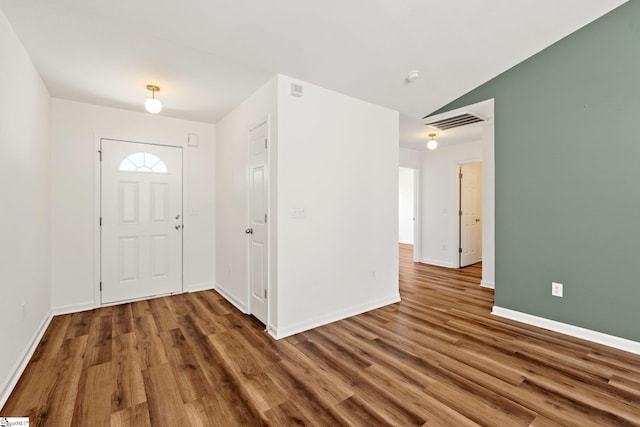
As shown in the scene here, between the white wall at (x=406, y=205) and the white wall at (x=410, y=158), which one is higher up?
the white wall at (x=410, y=158)

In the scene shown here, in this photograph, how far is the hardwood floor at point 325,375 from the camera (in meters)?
1.75

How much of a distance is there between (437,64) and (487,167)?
226cm

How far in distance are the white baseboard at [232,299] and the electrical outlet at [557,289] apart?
3.34m

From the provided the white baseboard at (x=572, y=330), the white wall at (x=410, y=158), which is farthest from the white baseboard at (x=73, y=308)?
the white wall at (x=410, y=158)

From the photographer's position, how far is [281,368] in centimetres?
226

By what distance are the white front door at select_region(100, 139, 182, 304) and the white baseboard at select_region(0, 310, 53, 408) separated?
3.02 ft

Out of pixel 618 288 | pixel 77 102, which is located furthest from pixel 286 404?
pixel 77 102

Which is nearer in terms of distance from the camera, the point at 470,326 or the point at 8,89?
the point at 8,89

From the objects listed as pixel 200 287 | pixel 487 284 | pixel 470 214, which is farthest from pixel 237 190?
pixel 470 214

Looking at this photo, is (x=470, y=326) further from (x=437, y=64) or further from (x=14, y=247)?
(x=14, y=247)

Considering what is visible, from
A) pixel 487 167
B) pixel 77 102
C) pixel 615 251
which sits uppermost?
pixel 77 102

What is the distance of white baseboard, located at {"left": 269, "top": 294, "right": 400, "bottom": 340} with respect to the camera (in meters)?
2.82

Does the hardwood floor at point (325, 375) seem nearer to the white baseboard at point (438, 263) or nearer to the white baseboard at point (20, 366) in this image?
the white baseboard at point (20, 366)

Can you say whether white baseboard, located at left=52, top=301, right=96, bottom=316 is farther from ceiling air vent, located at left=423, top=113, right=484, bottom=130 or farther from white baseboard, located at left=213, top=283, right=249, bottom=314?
ceiling air vent, located at left=423, top=113, right=484, bottom=130
